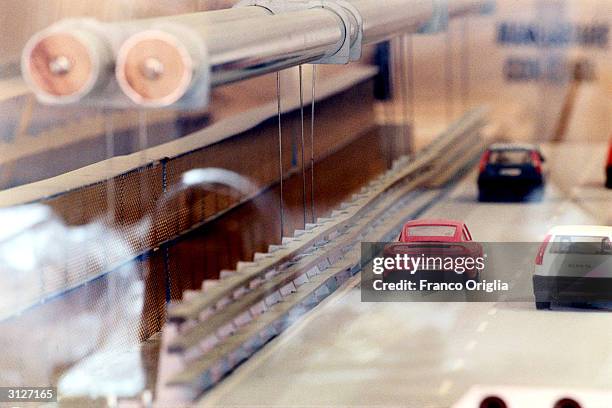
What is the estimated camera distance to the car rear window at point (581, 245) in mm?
18612

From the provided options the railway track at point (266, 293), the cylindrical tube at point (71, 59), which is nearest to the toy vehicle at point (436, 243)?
the railway track at point (266, 293)

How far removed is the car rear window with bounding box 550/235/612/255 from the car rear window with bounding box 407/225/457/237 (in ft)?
7.70

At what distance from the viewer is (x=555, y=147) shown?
43219 mm

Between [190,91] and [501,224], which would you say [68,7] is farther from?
[190,91]

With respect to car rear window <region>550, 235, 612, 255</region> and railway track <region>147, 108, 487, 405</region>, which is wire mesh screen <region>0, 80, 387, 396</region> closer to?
railway track <region>147, 108, 487, 405</region>

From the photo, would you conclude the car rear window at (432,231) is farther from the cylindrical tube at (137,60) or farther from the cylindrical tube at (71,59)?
the cylindrical tube at (71,59)

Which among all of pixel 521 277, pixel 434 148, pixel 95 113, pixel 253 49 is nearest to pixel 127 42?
pixel 253 49

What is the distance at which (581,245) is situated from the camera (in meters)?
18.8

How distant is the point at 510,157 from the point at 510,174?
0.39 meters

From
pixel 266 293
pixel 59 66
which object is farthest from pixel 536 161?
pixel 59 66

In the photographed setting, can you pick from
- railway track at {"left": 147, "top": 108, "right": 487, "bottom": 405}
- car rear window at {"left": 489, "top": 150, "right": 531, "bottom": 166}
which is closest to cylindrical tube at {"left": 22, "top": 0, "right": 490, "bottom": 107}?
railway track at {"left": 147, "top": 108, "right": 487, "bottom": 405}

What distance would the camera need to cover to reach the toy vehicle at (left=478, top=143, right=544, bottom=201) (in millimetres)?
31297

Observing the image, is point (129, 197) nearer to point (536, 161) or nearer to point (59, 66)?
point (59, 66)

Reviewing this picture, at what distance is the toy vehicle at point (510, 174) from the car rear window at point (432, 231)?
10075mm
